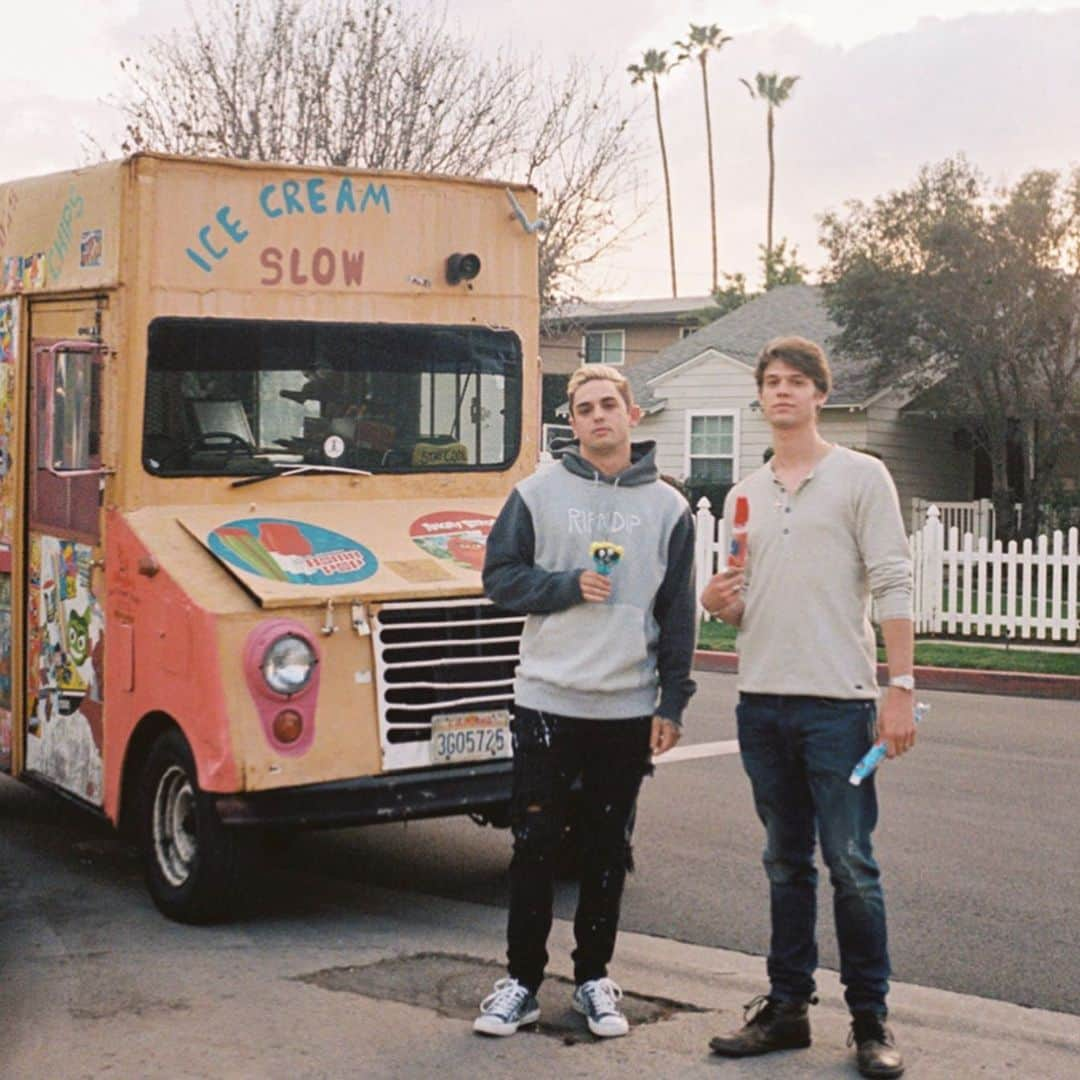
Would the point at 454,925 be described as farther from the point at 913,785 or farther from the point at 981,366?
the point at 981,366

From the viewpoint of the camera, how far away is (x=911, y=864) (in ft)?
26.6

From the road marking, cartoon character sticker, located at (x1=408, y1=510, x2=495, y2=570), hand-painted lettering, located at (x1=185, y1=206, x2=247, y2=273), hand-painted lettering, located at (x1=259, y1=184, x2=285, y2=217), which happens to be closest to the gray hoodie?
cartoon character sticker, located at (x1=408, y1=510, x2=495, y2=570)

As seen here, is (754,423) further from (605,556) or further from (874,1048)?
(874,1048)

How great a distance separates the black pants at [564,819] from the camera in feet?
17.9

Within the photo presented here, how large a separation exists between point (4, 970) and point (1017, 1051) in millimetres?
3351

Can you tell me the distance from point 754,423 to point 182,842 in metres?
26.8

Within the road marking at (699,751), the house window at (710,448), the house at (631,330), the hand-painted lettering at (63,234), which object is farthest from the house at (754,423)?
the hand-painted lettering at (63,234)

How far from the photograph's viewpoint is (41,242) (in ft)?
26.9

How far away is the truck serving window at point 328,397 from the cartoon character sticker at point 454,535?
329 mm

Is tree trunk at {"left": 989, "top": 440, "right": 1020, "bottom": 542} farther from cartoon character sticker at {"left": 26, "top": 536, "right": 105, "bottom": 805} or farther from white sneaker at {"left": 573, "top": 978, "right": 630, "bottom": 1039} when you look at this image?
white sneaker at {"left": 573, "top": 978, "right": 630, "bottom": 1039}

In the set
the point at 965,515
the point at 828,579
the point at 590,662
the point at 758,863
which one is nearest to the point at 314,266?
the point at 590,662

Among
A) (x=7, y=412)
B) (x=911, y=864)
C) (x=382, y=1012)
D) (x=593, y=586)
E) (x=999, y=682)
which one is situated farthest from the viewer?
(x=999, y=682)

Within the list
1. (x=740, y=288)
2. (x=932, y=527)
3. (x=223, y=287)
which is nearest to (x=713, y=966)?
(x=223, y=287)

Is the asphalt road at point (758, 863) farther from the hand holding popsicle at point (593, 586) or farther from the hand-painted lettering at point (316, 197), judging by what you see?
the hand-painted lettering at point (316, 197)
